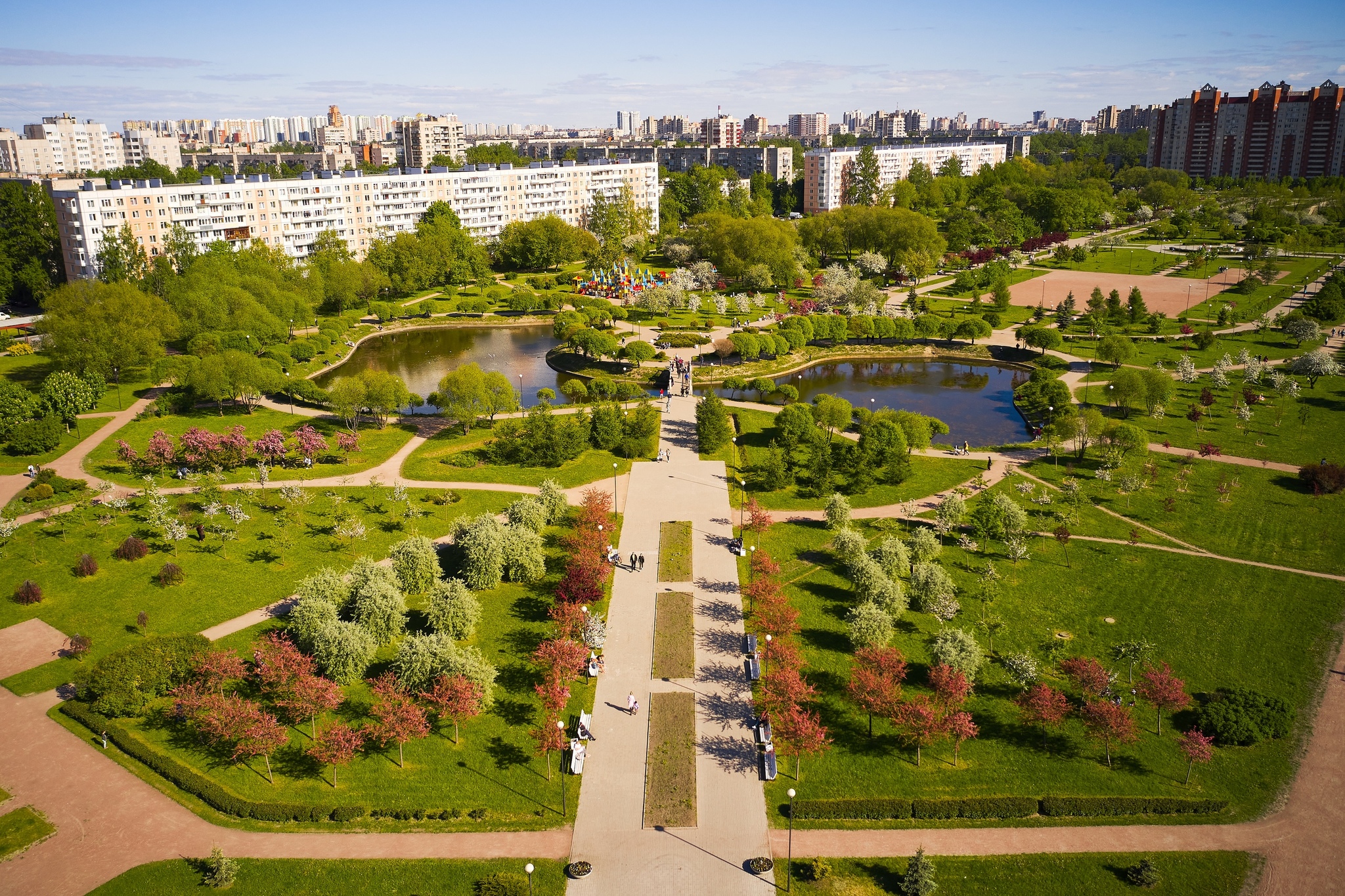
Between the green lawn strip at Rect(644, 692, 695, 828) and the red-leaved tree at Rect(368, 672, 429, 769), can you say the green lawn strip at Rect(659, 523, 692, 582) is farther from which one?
the red-leaved tree at Rect(368, 672, 429, 769)

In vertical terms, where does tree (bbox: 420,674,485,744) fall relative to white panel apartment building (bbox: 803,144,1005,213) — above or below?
below

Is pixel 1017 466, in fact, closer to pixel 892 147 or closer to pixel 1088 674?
pixel 1088 674

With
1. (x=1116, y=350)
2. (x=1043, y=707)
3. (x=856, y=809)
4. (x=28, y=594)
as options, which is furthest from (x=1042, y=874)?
(x=1116, y=350)

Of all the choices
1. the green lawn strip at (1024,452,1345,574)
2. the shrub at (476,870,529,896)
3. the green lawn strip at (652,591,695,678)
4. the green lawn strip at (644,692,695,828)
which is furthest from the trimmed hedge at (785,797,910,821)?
the green lawn strip at (1024,452,1345,574)

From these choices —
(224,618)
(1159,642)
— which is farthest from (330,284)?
(1159,642)

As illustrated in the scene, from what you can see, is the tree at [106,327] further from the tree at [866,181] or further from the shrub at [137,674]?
the tree at [866,181]

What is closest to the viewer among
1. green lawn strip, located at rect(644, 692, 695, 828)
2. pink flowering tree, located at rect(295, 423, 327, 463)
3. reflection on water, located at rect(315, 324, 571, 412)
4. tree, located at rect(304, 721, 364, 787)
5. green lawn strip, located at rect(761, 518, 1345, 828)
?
green lawn strip, located at rect(644, 692, 695, 828)
